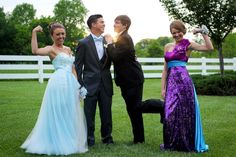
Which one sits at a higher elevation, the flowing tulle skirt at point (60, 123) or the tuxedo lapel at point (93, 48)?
the tuxedo lapel at point (93, 48)

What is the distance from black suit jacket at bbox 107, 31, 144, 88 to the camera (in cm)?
653

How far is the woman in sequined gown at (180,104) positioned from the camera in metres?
6.29

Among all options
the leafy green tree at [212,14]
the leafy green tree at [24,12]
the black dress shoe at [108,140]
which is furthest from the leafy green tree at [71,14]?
the black dress shoe at [108,140]

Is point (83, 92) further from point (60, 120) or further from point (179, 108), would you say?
point (179, 108)

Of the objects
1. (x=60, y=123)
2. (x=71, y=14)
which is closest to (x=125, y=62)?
(x=60, y=123)

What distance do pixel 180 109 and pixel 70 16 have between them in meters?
71.1

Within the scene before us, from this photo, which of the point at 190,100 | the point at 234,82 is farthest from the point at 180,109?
the point at 234,82

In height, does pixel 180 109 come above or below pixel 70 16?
below

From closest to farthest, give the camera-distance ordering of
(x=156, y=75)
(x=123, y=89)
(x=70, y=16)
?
(x=123, y=89) → (x=156, y=75) → (x=70, y=16)

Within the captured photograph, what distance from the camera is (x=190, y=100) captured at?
6.34 metres

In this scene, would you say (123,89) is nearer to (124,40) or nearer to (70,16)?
(124,40)

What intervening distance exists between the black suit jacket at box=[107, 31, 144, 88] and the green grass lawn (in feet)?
3.22

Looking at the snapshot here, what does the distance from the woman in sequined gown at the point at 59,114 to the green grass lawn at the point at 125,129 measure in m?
0.23

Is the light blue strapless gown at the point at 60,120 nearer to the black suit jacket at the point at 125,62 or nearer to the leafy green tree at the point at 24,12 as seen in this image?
the black suit jacket at the point at 125,62
